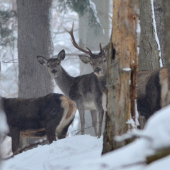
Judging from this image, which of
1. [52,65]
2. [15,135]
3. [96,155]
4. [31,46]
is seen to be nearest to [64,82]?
[52,65]

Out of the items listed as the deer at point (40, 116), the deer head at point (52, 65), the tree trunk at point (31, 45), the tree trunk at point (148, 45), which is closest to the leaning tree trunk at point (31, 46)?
the tree trunk at point (31, 45)

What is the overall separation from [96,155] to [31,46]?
222 inches

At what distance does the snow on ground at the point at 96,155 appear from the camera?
8.67 ft

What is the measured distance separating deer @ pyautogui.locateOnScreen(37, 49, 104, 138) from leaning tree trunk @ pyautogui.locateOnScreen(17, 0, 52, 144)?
1.25 ft

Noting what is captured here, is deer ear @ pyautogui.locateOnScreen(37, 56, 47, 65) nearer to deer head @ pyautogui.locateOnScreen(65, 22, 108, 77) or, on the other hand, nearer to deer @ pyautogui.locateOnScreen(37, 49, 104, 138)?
deer @ pyautogui.locateOnScreen(37, 49, 104, 138)

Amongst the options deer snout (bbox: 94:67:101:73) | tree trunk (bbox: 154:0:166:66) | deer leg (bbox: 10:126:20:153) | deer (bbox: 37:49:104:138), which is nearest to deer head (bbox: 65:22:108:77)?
deer snout (bbox: 94:67:101:73)

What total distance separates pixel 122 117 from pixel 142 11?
4.12 m

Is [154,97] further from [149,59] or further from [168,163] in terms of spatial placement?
[168,163]

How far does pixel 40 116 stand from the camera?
27.5 feet

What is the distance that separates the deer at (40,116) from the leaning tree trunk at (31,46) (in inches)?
67.3

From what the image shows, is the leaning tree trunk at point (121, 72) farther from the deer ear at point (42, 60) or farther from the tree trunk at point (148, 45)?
the deer ear at point (42, 60)

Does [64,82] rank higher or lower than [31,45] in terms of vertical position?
lower

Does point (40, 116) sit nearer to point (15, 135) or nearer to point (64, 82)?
point (15, 135)

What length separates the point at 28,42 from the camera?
10508mm
